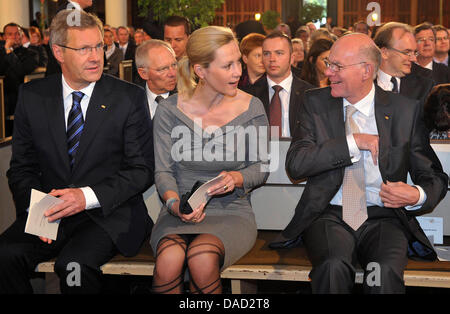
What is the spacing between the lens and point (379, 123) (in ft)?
10.5

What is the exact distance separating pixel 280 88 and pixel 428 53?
231 centimetres

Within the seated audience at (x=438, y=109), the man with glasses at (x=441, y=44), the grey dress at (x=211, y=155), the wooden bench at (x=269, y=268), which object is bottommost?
the wooden bench at (x=269, y=268)

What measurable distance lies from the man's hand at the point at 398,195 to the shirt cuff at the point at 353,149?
0.20m

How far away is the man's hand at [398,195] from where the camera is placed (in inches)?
115

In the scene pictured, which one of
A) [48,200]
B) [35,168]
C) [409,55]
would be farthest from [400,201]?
[409,55]

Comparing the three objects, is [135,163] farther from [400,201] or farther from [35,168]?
[400,201]

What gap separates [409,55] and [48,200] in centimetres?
310

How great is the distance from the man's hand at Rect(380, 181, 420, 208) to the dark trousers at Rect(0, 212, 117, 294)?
1.38m

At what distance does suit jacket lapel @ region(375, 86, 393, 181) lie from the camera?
313 centimetres

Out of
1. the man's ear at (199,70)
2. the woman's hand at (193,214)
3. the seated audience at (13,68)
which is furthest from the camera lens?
the seated audience at (13,68)

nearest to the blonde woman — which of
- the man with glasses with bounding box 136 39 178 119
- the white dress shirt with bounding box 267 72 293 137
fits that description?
the man with glasses with bounding box 136 39 178 119

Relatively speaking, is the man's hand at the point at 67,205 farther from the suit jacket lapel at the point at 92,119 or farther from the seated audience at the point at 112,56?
the seated audience at the point at 112,56

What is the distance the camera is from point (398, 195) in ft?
9.55

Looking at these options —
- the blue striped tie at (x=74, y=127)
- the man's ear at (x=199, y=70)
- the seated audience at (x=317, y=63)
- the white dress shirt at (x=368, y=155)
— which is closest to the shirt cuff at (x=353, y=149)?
the white dress shirt at (x=368, y=155)
